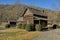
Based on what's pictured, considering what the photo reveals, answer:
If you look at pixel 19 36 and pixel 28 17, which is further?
pixel 28 17

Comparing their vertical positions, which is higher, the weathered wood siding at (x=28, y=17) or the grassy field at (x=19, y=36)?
the weathered wood siding at (x=28, y=17)

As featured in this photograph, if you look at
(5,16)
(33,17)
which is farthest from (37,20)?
(5,16)

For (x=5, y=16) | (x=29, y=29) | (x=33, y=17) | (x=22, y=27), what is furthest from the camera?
(x=5, y=16)

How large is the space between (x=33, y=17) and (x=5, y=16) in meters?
135

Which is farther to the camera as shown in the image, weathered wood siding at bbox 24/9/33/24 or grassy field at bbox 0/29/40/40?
weathered wood siding at bbox 24/9/33/24

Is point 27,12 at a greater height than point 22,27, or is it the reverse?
point 27,12

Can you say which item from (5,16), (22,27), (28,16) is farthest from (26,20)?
(5,16)

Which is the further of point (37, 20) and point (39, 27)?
point (37, 20)

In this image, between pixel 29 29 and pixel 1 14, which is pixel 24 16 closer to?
pixel 29 29

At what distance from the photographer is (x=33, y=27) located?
45438 mm

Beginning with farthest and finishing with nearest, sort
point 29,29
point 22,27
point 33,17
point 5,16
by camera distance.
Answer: point 5,16
point 33,17
point 22,27
point 29,29

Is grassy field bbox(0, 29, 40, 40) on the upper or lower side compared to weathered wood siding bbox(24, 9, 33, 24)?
lower

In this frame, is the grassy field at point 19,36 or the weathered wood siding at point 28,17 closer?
the grassy field at point 19,36

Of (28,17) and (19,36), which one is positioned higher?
(28,17)
